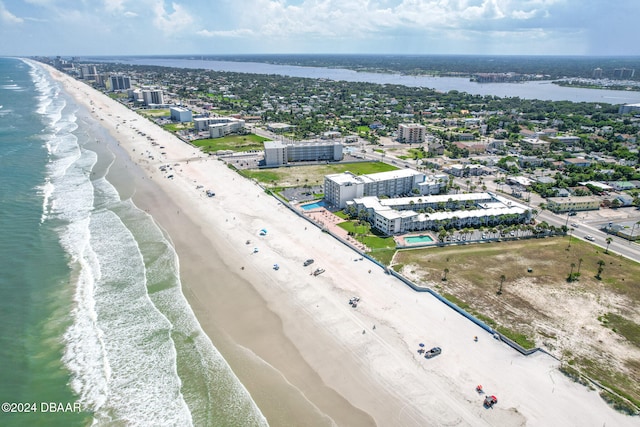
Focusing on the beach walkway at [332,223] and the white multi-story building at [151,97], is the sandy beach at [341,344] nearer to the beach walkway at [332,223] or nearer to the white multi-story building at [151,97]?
the beach walkway at [332,223]

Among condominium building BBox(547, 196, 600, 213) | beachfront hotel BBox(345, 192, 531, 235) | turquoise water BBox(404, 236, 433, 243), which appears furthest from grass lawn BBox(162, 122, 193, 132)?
condominium building BBox(547, 196, 600, 213)

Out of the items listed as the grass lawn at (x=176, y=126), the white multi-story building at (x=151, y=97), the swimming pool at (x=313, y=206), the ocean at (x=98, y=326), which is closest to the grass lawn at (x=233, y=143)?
the grass lawn at (x=176, y=126)

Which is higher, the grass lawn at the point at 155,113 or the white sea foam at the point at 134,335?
the grass lawn at the point at 155,113

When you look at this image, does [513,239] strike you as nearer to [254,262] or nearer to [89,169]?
[254,262]

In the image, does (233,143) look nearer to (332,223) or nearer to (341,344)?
(332,223)

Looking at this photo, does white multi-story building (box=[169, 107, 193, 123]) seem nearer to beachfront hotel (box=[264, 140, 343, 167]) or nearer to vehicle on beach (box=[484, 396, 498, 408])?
beachfront hotel (box=[264, 140, 343, 167])

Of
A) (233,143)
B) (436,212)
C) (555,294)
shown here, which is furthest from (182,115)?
(555,294)

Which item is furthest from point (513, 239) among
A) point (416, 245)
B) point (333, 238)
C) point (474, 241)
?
point (333, 238)
